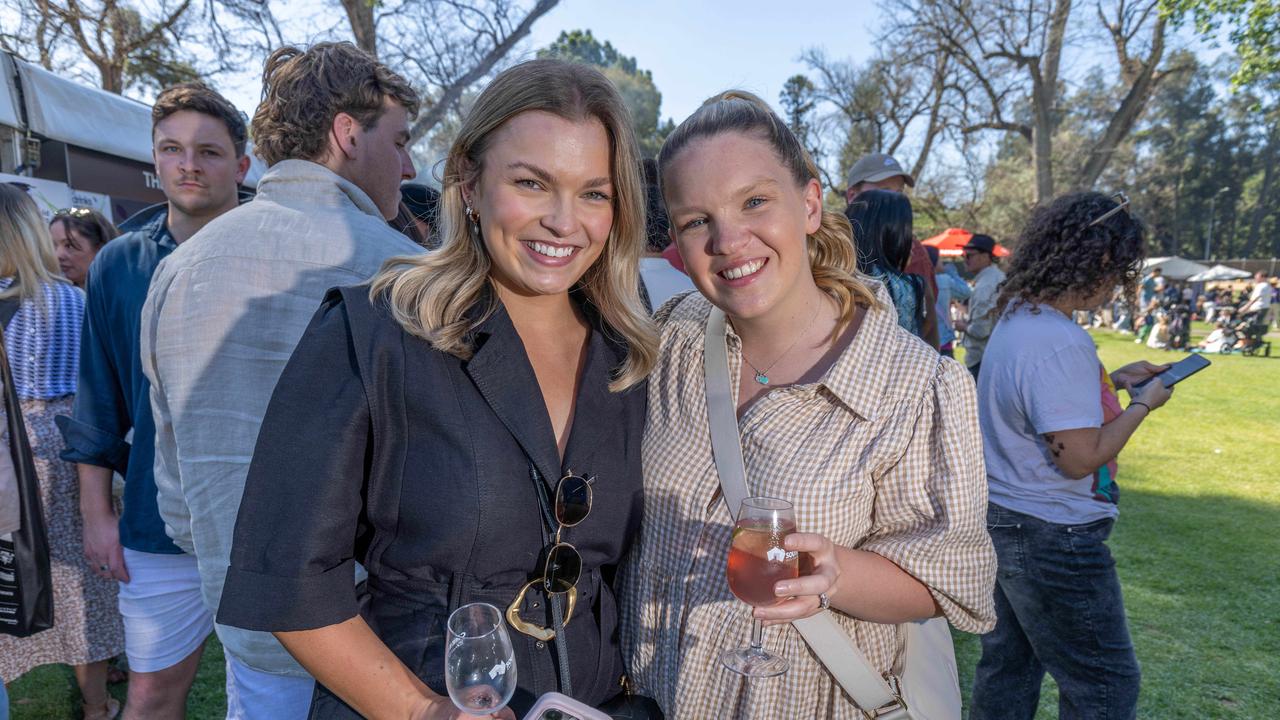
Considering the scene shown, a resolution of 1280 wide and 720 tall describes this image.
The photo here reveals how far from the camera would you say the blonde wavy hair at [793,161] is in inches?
80.1

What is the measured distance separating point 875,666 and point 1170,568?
544cm

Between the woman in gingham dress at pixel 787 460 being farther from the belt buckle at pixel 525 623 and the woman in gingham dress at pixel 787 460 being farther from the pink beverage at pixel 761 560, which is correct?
the belt buckle at pixel 525 623

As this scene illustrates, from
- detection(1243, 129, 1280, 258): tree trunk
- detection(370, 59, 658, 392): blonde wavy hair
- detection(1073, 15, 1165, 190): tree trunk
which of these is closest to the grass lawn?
detection(370, 59, 658, 392): blonde wavy hair

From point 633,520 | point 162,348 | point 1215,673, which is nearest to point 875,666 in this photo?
point 633,520

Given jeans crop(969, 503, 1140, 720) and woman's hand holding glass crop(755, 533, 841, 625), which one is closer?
woman's hand holding glass crop(755, 533, 841, 625)

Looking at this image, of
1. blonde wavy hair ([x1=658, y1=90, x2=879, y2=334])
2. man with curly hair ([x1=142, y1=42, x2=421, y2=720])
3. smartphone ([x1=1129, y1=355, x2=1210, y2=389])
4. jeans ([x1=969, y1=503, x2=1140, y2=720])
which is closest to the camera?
man with curly hair ([x1=142, y1=42, x2=421, y2=720])

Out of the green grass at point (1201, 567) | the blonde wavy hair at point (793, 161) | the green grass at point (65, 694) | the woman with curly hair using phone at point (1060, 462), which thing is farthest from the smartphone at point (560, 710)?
the green grass at point (1201, 567)

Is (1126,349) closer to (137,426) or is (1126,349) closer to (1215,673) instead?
(1215,673)

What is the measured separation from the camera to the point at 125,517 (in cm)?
274

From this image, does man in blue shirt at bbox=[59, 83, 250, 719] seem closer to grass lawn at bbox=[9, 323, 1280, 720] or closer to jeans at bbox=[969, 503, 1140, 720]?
grass lawn at bbox=[9, 323, 1280, 720]

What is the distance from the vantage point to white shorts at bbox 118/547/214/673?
2.75 metres

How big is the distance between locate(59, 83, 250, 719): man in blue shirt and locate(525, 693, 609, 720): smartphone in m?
1.98

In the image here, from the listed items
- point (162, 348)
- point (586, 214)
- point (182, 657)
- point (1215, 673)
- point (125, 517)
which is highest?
point (586, 214)

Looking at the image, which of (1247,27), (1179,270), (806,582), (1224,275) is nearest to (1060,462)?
(806,582)
